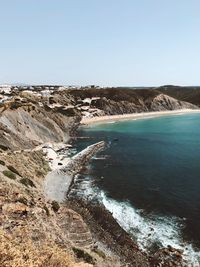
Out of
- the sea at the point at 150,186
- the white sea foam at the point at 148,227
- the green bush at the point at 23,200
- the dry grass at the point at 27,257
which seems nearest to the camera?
the dry grass at the point at 27,257

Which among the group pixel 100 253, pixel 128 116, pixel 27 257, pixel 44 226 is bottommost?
pixel 128 116

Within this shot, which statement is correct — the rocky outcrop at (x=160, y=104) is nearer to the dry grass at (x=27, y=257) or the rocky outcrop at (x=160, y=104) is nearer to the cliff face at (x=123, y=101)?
the cliff face at (x=123, y=101)

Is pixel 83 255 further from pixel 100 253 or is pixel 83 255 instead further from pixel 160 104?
pixel 160 104

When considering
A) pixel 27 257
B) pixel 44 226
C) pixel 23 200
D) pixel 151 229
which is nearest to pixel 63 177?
pixel 151 229

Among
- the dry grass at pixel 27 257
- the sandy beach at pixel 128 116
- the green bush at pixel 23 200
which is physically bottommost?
the sandy beach at pixel 128 116


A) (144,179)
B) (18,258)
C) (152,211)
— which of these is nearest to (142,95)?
Result: (144,179)

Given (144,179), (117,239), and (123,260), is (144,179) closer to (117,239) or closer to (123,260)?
(117,239)

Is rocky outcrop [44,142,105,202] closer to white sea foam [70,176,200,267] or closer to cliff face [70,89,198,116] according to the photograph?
white sea foam [70,176,200,267]

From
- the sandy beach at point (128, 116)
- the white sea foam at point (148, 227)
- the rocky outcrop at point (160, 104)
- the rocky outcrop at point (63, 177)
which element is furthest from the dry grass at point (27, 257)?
the rocky outcrop at point (160, 104)

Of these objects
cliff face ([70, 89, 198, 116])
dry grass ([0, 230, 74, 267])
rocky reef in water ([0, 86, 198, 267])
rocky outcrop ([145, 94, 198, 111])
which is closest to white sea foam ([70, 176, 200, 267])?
rocky reef in water ([0, 86, 198, 267])
